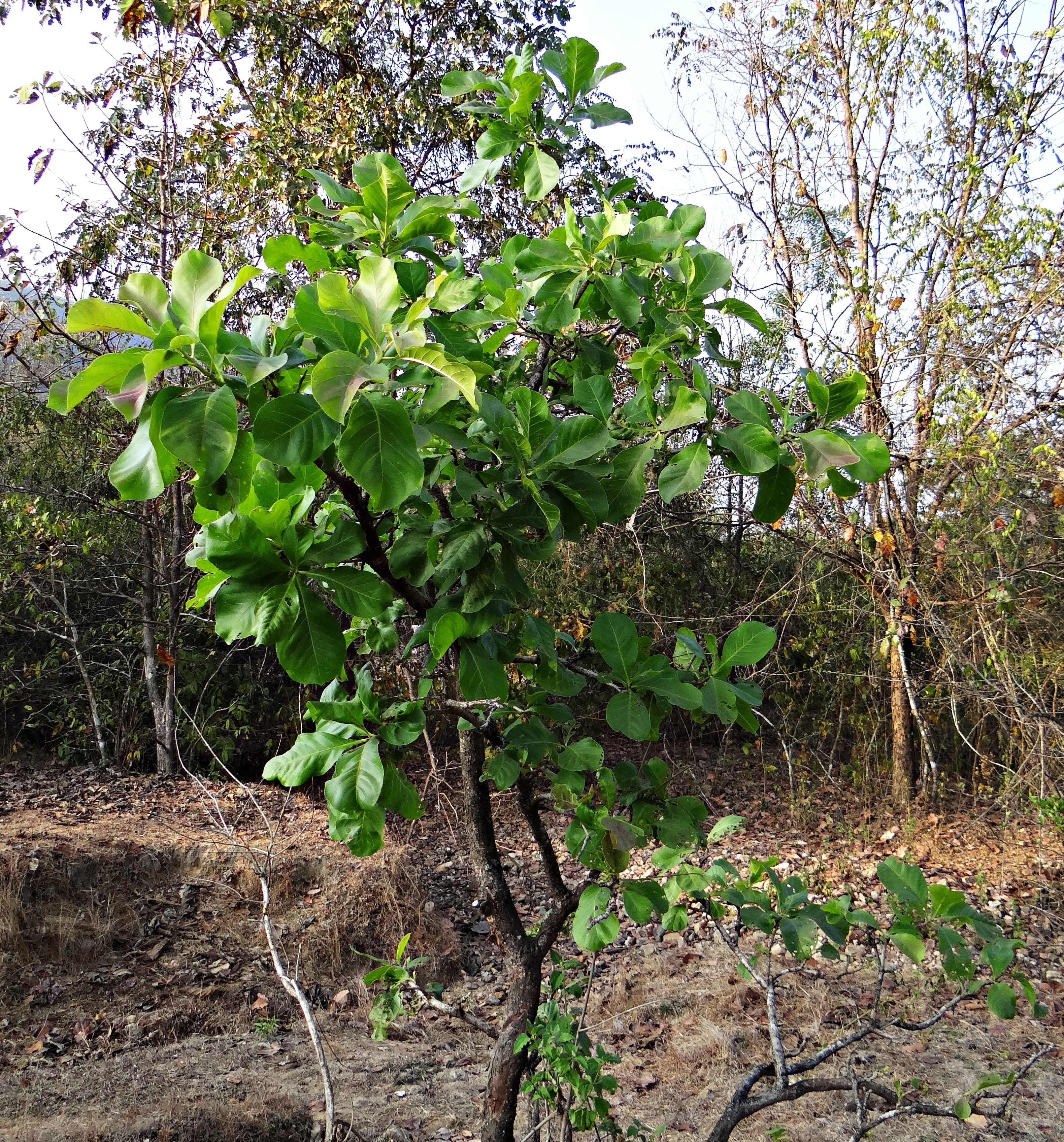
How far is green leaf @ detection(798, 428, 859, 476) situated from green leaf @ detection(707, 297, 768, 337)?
25 centimetres

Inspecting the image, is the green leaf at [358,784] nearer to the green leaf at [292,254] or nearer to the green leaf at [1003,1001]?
the green leaf at [292,254]

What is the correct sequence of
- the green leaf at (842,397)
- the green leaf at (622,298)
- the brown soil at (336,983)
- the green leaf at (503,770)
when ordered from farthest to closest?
the brown soil at (336,983)
the green leaf at (503,770)
the green leaf at (622,298)
the green leaf at (842,397)

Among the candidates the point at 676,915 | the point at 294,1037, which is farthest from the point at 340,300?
the point at 294,1037

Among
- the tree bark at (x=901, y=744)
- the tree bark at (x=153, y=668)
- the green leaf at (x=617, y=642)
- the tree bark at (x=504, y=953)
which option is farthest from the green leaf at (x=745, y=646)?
the tree bark at (x=153, y=668)

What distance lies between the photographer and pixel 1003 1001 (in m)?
1.21

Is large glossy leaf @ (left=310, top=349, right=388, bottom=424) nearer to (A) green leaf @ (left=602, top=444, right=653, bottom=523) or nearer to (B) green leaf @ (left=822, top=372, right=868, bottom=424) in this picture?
(A) green leaf @ (left=602, top=444, right=653, bottom=523)

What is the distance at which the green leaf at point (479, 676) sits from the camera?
1002mm

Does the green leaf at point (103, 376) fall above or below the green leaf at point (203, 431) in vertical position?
above

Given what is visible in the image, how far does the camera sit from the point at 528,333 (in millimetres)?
1255

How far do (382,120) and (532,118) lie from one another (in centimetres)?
461

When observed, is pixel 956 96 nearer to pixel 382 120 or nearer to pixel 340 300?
pixel 382 120

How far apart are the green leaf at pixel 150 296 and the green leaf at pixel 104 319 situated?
0.08 ft

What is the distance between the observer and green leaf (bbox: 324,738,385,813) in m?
0.96

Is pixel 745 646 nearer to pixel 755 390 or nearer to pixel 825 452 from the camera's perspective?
pixel 825 452
